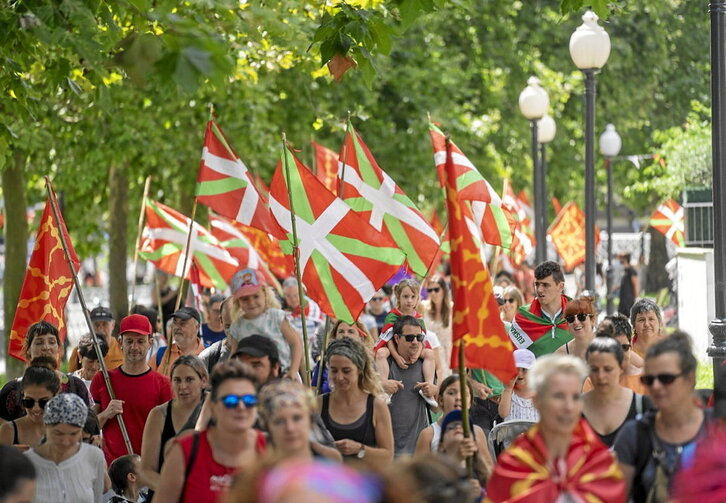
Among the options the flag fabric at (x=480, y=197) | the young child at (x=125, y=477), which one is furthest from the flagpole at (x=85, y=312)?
the flag fabric at (x=480, y=197)

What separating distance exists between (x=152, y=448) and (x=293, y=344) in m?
2.38

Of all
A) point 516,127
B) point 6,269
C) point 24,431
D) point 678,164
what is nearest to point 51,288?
point 24,431

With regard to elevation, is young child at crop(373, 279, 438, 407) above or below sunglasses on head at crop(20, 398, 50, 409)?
above

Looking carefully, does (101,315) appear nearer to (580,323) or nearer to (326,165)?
(580,323)

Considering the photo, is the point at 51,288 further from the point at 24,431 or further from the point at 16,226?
the point at 16,226

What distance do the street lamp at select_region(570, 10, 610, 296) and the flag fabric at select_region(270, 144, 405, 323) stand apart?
6.00m

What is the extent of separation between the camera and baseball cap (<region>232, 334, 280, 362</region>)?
24.0 feet

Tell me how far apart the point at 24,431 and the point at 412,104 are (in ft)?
56.0

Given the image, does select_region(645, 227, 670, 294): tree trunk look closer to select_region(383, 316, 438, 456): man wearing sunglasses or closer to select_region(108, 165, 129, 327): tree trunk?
select_region(108, 165, 129, 327): tree trunk

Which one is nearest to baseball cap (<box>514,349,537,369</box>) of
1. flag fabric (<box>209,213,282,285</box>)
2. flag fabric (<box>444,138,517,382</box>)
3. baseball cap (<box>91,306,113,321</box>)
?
flag fabric (<box>444,138,517,382</box>)

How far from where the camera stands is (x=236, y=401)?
19.5ft

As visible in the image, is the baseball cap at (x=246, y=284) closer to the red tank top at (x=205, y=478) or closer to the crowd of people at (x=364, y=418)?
the crowd of people at (x=364, y=418)

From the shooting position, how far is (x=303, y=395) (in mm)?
5855

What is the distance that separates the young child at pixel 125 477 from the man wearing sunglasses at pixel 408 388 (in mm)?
1787
